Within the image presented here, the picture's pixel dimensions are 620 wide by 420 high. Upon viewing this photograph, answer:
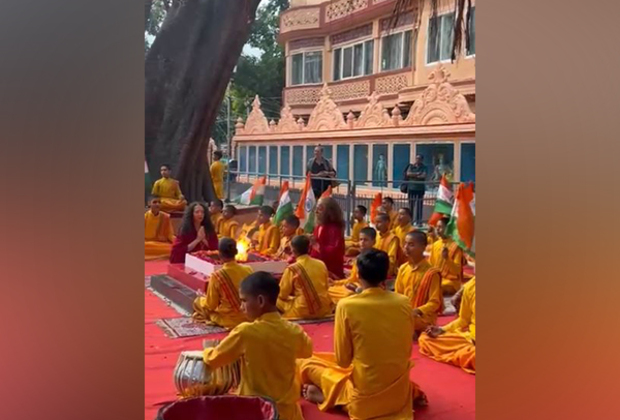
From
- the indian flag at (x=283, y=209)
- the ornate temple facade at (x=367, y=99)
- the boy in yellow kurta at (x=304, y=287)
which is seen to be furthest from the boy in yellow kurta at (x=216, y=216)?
the boy in yellow kurta at (x=304, y=287)

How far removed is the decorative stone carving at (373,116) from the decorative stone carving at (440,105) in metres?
0.59

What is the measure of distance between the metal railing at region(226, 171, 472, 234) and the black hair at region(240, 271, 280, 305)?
6.30 metres

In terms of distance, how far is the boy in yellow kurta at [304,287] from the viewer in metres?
4.85

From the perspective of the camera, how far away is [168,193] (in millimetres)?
8922

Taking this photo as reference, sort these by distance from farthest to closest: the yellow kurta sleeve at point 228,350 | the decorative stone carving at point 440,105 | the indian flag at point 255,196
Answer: the indian flag at point 255,196
the decorative stone carving at point 440,105
the yellow kurta sleeve at point 228,350

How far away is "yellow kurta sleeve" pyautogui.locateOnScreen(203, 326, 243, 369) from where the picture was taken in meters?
2.65

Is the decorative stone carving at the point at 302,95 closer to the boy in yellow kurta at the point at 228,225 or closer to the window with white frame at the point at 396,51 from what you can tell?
the window with white frame at the point at 396,51

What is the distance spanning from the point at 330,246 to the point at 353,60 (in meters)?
6.50

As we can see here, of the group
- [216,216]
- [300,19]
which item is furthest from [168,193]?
[300,19]

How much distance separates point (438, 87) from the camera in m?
9.58

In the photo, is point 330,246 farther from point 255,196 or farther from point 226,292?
point 255,196
